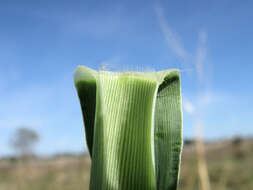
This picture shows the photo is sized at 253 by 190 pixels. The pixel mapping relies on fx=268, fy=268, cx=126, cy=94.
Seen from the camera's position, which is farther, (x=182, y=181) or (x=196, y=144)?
(x=182, y=181)

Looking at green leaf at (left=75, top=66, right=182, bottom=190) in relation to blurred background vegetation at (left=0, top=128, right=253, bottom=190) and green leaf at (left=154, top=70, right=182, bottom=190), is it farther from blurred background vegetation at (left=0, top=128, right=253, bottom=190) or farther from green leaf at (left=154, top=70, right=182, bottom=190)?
blurred background vegetation at (left=0, top=128, right=253, bottom=190)

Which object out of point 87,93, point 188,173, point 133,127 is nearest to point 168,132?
point 133,127

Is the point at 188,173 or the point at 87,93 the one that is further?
the point at 188,173

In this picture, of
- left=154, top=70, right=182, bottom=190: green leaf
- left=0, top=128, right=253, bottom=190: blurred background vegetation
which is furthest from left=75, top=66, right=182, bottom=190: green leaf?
left=0, top=128, right=253, bottom=190: blurred background vegetation

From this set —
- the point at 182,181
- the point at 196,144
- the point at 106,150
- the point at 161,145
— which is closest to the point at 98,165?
the point at 106,150

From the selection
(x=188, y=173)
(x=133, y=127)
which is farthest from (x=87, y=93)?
(x=188, y=173)

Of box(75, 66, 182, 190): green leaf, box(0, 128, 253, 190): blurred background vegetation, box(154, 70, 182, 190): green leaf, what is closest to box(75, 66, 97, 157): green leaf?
box(75, 66, 182, 190): green leaf

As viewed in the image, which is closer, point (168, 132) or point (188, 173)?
point (168, 132)

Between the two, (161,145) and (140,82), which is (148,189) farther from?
(140,82)

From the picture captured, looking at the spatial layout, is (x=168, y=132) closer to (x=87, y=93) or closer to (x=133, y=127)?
(x=133, y=127)

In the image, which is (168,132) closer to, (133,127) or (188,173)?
(133,127)

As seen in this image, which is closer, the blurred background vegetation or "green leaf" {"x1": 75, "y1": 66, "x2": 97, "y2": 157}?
"green leaf" {"x1": 75, "y1": 66, "x2": 97, "y2": 157}
